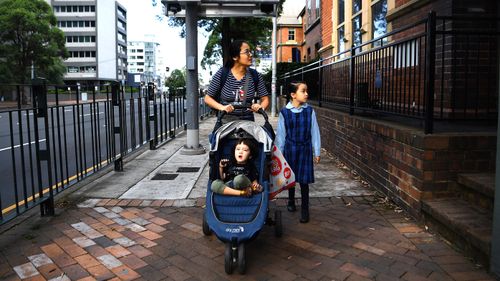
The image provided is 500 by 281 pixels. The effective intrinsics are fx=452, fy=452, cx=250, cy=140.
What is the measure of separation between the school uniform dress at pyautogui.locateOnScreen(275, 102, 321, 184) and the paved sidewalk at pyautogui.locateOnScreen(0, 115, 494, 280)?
0.56 meters

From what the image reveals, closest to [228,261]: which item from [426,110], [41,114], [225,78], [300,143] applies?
[300,143]

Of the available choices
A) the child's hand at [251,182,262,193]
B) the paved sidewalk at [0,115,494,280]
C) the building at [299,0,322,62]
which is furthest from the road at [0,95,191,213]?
the building at [299,0,322,62]

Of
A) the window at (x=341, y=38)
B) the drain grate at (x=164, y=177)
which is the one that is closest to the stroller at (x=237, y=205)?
the drain grate at (x=164, y=177)

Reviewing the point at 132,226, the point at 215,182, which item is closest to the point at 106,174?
the point at 132,226

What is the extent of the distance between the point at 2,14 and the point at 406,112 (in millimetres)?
47076

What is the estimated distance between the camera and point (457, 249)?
155 inches

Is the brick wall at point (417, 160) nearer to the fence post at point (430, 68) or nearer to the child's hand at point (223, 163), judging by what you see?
the fence post at point (430, 68)

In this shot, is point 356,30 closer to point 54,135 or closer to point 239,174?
point 54,135

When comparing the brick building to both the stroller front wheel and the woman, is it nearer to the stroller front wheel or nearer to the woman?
the woman

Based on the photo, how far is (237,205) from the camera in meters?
3.80

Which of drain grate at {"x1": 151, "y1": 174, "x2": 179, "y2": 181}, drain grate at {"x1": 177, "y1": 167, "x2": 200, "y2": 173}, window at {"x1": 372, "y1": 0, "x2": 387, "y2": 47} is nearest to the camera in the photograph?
drain grate at {"x1": 151, "y1": 174, "x2": 179, "y2": 181}

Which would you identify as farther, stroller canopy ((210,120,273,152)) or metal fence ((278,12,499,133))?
metal fence ((278,12,499,133))

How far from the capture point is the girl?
381 cm

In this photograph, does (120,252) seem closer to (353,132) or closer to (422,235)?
(422,235)
